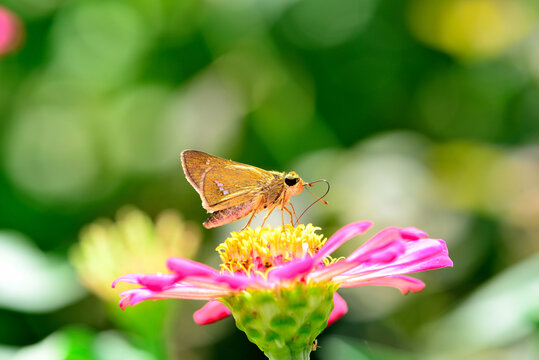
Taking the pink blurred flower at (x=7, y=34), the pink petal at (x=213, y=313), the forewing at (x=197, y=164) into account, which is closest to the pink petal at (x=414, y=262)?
the pink petal at (x=213, y=313)

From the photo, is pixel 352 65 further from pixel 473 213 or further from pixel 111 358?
pixel 111 358

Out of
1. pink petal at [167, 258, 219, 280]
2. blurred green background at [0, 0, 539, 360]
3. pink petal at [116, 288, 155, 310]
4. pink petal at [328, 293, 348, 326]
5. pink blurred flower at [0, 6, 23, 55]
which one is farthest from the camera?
blurred green background at [0, 0, 539, 360]

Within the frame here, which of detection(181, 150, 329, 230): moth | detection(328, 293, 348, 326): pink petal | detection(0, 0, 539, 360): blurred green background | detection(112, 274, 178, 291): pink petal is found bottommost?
detection(0, 0, 539, 360): blurred green background

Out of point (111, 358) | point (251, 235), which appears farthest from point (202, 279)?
point (111, 358)

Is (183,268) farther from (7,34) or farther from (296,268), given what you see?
(7,34)

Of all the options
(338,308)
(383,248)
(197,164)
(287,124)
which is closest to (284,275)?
(383,248)

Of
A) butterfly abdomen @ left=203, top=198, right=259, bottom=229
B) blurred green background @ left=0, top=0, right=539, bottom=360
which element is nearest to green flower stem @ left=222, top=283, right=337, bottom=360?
butterfly abdomen @ left=203, top=198, right=259, bottom=229

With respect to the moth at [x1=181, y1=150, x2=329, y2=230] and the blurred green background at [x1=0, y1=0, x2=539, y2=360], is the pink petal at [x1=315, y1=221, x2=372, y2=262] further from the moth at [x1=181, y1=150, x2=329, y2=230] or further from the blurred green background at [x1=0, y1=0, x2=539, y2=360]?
the blurred green background at [x1=0, y1=0, x2=539, y2=360]
